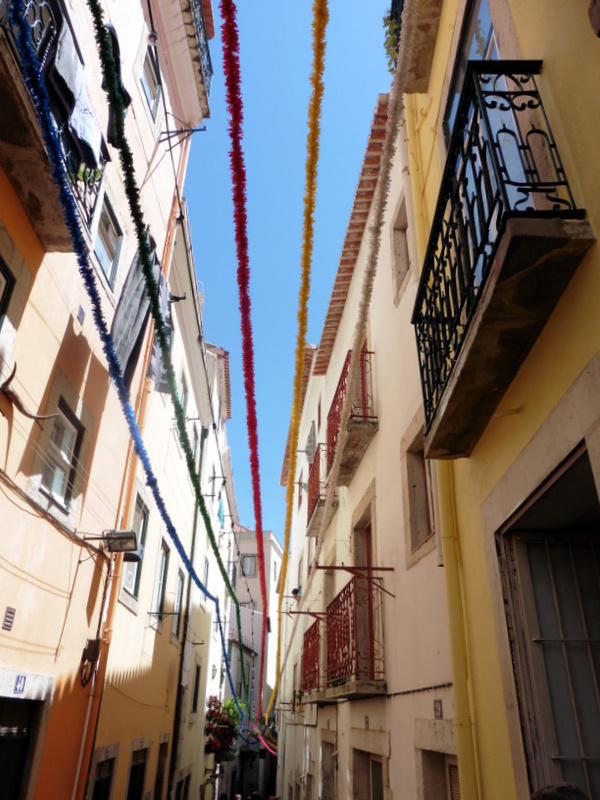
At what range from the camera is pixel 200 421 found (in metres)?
15.7

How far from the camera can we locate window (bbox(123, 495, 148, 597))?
28.7 ft

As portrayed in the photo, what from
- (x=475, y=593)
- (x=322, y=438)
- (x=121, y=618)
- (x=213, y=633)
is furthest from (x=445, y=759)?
(x=213, y=633)

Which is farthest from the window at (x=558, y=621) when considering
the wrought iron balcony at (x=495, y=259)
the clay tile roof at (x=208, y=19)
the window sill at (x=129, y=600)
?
the clay tile roof at (x=208, y=19)

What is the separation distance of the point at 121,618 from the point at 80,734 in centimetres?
161

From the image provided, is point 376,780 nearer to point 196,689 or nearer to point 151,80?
point 196,689

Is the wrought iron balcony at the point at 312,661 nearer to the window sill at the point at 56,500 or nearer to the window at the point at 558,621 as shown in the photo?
the window sill at the point at 56,500

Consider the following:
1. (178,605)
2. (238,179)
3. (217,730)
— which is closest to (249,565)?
(217,730)

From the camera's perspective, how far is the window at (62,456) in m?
5.95

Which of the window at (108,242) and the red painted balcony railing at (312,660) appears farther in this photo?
the red painted balcony railing at (312,660)

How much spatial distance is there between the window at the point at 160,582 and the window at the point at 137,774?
193 centimetres

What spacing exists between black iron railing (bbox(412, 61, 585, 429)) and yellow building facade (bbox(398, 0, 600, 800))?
0.02 metres

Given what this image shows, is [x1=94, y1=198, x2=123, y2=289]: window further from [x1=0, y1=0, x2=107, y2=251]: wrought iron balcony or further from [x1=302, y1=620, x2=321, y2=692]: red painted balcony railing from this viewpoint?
[x1=302, y1=620, x2=321, y2=692]: red painted balcony railing

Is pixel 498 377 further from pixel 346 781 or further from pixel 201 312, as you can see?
pixel 201 312

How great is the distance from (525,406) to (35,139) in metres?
3.79
